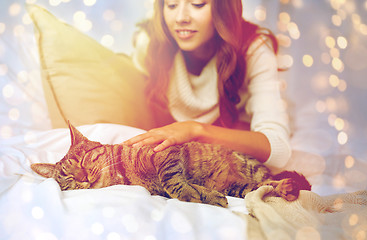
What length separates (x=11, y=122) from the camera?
0.97 metres

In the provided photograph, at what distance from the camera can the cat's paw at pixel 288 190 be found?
69 centimetres

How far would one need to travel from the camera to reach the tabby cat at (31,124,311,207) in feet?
2.39

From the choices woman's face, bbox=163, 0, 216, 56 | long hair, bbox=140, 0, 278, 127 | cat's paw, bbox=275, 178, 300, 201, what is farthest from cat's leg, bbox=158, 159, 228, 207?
woman's face, bbox=163, 0, 216, 56

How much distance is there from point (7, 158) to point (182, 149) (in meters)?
0.45

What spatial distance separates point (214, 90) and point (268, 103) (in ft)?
0.57

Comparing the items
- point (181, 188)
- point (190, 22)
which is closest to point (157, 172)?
point (181, 188)

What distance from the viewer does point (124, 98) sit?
951 millimetres

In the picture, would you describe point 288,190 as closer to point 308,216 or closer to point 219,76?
point 308,216

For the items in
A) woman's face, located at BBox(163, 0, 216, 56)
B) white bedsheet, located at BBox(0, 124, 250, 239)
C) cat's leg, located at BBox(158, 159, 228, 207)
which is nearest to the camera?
white bedsheet, located at BBox(0, 124, 250, 239)

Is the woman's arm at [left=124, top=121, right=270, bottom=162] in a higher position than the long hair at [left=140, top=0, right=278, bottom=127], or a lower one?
lower

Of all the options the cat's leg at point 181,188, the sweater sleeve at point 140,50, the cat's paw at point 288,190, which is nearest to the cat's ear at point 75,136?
the cat's leg at point 181,188

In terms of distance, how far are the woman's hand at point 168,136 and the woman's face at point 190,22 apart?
25cm

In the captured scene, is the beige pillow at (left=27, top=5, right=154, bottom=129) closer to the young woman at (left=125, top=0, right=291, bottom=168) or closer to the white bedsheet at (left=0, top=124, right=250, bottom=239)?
the young woman at (left=125, top=0, right=291, bottom=168)

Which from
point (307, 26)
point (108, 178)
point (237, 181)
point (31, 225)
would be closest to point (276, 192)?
point (237, 181)
